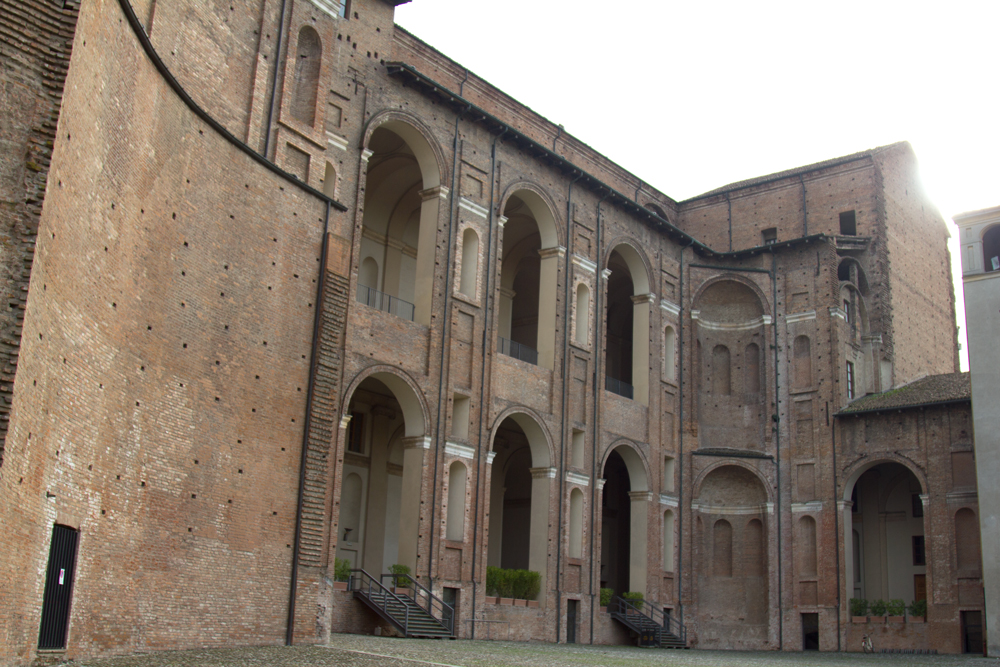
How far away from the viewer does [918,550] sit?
28016mm

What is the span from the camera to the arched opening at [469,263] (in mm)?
21281

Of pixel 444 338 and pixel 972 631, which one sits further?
pixel 972 631

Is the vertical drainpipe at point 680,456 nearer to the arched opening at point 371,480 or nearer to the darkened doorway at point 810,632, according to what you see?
the darkened doorway at point 810,632

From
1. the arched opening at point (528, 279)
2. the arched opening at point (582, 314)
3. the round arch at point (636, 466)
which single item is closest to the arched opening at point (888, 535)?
the round arch at point (636, 466)

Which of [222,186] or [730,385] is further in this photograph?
[730,385]

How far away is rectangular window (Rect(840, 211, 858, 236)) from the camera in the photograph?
30.2 meters

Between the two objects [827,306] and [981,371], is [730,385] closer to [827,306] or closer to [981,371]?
[827,306]

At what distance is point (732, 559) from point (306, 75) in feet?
55.2

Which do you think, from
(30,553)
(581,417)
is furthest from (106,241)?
(581,417)

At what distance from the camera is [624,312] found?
32.2 meters

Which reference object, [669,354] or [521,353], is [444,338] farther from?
[669,354]

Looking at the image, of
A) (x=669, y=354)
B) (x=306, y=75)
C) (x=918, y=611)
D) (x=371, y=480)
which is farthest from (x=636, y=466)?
(x=306, y=75)

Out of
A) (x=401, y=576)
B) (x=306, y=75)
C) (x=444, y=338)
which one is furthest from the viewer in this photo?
(x=444, y=338)

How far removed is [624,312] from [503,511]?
738 centimetres
